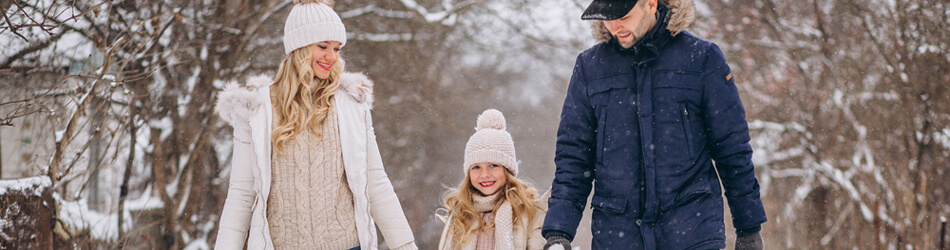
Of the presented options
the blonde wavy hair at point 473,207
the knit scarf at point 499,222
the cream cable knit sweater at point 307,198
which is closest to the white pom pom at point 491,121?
the blonde wavy hair at point 473,207

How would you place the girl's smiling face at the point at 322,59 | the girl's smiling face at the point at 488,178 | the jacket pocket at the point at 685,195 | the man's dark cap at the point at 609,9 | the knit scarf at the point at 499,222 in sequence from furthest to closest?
1. the girl's smiling face at the point at 488,178
2. the knit scarf at the point at 499,222
3. the girl's smiling face at the point at 322,59
4. the man's dark cap at the point at 609,9
5. the jacket pocket at the point at 685,195

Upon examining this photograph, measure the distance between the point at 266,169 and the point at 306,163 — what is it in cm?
17

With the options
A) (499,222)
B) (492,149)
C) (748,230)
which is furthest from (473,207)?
(748,230)

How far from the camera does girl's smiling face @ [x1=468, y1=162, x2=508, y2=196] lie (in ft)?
12.9

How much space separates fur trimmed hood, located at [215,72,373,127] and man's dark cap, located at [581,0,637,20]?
3.45 ft

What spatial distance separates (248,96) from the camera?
3131 millimetres

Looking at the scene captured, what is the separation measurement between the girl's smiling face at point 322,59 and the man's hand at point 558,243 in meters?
1.18

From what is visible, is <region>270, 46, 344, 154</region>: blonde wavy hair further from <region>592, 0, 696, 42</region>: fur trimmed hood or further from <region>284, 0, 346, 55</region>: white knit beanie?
<region>592, 0, 696, 42</region>: fur trimmed hood

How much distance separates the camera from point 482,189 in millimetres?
3922

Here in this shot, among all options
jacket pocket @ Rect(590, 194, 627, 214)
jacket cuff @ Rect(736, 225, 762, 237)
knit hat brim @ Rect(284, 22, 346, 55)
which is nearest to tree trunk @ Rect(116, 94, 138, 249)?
knit hat brim @ Rect(284, 22, 346, 55)

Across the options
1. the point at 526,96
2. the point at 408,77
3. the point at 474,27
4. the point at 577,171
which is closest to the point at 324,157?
the point at 577,171

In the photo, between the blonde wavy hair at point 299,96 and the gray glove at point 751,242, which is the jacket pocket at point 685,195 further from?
the blonde wavy hair at point 299,96

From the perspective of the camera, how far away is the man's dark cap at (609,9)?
2766 mm

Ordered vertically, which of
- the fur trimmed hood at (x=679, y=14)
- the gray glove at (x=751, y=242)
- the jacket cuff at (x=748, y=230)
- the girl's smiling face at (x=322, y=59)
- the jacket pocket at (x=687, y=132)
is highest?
the girl's smiling face at (x=322, y=59)
